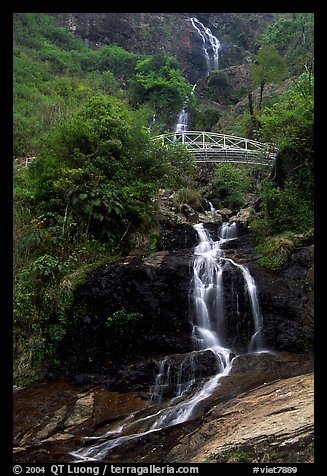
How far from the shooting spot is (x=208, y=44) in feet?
144

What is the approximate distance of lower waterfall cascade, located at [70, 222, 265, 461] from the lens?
760 cm

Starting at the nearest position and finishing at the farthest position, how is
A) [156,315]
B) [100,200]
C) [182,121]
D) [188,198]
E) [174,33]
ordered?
[156,315] < [100,200] < [188,198] < [182,121] < [174,33]

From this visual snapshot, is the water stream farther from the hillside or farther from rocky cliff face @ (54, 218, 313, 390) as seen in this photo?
rocky cliff face @ (54, 218, 313, 390)

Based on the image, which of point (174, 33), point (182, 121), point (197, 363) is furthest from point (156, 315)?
point (174, 33)

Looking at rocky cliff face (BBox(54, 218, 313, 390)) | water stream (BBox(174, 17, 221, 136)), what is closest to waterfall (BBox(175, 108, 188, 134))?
water stream (BBox(174, 17, 221, 136))

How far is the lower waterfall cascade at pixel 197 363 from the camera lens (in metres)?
7.60

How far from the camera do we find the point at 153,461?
20.8ft

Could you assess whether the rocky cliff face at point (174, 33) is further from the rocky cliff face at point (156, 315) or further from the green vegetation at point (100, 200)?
the rocky cliff face at point (156, 315)

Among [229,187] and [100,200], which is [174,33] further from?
[100,200]

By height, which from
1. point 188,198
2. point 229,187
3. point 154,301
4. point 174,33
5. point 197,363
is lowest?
point 197,363

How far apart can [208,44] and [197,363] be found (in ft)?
140

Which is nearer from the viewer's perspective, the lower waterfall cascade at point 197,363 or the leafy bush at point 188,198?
the lower waterfall cascade at point 197,363

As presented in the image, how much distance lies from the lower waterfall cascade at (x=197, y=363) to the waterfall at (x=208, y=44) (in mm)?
34732

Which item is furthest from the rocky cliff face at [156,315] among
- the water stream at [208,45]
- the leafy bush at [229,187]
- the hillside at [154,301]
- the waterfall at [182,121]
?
the water stream at [208,45]
